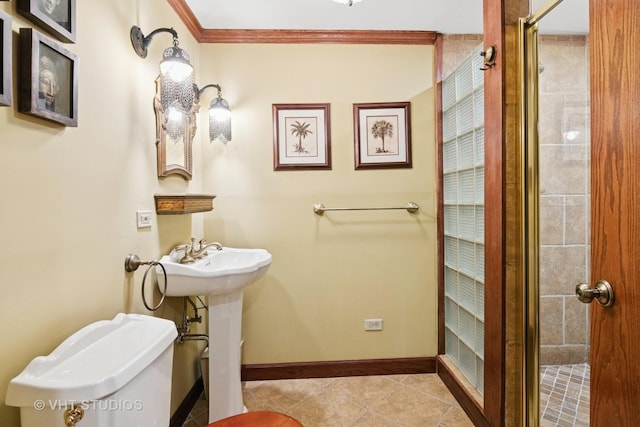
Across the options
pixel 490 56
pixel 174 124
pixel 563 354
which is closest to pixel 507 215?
pixel 563 354

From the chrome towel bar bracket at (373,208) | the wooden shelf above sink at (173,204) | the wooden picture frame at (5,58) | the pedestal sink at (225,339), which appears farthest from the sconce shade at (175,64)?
the chrome towel bar bracket at (373,208)

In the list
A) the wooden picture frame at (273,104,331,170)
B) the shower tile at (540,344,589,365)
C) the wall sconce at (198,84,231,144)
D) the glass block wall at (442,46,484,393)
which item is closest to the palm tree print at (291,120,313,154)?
the wooden picture frame at (273,104,331,170)

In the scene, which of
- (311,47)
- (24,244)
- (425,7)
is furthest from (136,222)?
(425,7)

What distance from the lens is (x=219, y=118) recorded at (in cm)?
211

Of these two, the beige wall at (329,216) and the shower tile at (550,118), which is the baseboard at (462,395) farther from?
the shower tile at (550,118)

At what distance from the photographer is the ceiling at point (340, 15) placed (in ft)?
6.50

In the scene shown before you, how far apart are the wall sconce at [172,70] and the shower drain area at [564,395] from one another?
1.95 m

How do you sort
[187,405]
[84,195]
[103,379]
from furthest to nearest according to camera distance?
1. [187,405]
2. [84,195]
3. [103,379]

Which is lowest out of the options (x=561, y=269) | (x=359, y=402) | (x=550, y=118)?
(x=359, y=402)

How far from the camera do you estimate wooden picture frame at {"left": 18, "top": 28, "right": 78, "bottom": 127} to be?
880mm

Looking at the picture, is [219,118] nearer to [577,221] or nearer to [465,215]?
[465,215]

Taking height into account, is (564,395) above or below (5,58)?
below

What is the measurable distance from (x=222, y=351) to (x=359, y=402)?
0.94m

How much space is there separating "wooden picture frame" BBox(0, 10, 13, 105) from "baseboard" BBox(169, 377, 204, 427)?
1671 millimetres
